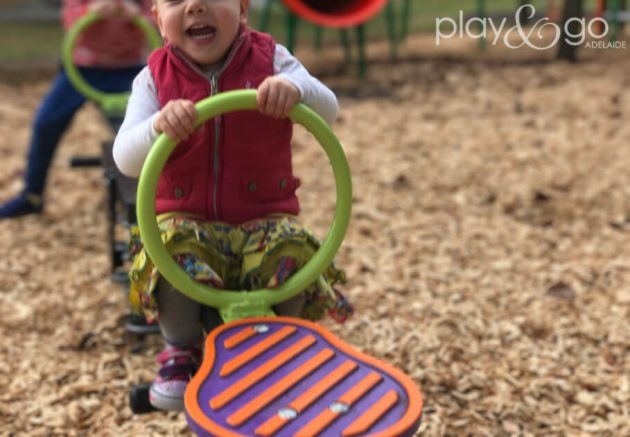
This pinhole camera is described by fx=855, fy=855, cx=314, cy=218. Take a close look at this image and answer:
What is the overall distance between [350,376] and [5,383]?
1336 millimetres

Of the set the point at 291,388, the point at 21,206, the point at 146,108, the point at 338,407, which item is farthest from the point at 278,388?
the point at 21,206

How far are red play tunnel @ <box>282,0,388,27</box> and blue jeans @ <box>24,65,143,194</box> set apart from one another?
2.93 m

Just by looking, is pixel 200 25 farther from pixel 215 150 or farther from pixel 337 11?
pixel 337 11

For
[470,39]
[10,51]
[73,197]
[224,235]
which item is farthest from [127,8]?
[470,39]

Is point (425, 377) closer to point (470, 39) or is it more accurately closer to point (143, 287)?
point (143, 287)

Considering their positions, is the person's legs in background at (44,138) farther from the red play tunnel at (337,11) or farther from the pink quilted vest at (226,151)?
the red play tunnel at (337,11)

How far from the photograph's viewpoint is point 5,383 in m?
2.53

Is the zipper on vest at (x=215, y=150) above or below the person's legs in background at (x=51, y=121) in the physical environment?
above

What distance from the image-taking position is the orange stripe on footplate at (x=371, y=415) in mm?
1458

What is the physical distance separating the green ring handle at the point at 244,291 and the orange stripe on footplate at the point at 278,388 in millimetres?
207

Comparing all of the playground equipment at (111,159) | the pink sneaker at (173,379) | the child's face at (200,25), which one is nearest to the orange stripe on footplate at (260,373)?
the pink sneaker at (173,379)

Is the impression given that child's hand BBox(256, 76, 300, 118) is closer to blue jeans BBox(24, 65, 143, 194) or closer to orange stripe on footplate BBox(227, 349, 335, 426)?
orange stripe on footplate BBox(227, 349, 335, 426)

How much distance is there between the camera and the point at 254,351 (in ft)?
5.56

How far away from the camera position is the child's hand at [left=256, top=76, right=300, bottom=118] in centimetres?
169
